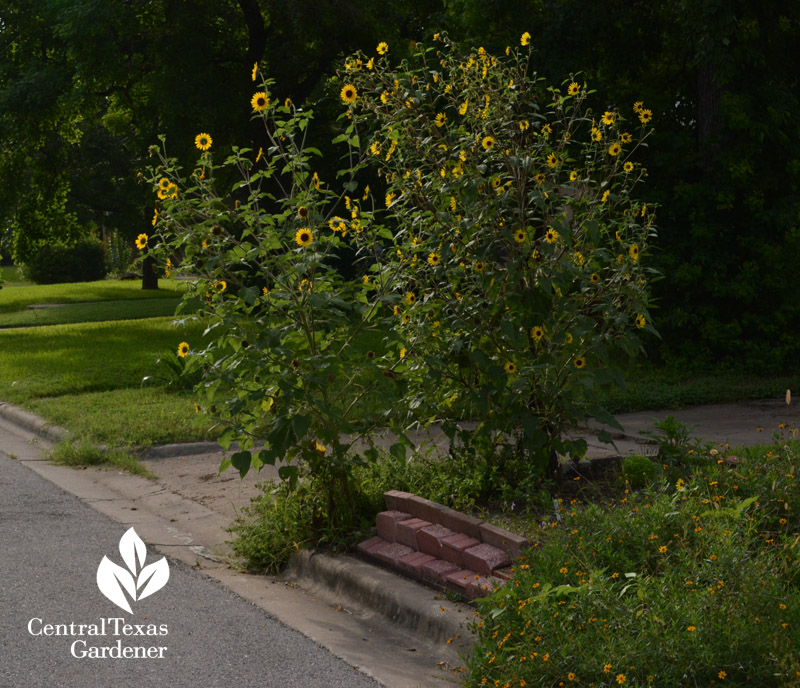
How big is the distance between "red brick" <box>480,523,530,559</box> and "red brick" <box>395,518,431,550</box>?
43 centimetres

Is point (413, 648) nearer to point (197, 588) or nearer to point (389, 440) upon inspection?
point (197, 588)

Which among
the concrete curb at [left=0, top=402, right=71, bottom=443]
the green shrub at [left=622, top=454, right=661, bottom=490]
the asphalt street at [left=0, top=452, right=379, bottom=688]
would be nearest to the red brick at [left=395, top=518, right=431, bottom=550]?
the asphalt street at [left=0, top=452, right=379, bottom=688]

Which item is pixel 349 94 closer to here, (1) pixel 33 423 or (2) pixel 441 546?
(2) pixel 441 546

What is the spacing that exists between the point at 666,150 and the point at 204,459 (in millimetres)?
7827

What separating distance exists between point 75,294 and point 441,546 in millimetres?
29889

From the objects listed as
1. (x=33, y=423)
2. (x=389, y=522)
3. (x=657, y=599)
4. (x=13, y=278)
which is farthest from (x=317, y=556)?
(x=13, y=278)

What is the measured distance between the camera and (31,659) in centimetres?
436

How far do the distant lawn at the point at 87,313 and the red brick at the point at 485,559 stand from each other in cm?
2078

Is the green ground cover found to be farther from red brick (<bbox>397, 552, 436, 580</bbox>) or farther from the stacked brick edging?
red brick (<bbox>397, 552, 436, 580</bbox>)

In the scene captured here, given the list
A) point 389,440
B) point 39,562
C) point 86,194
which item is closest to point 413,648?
point 39,562

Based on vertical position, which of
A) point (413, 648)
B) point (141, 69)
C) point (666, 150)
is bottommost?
point (413, 648)

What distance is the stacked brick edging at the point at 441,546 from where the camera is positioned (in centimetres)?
473

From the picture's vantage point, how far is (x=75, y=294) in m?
32.8

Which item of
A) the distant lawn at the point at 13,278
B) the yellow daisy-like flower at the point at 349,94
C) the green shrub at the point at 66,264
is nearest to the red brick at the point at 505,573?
the yellow daisy-like flower at the point at 349,94
